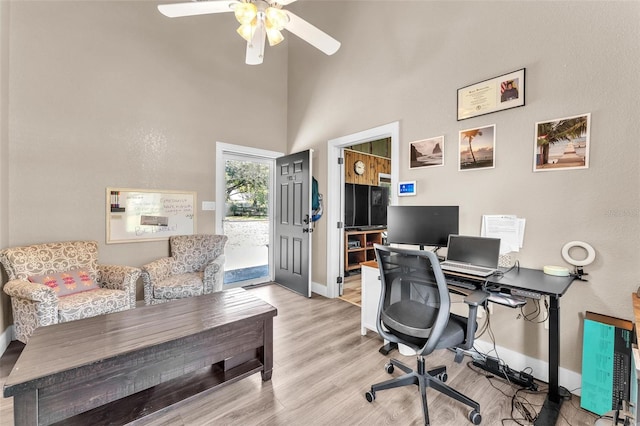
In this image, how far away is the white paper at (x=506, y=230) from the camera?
6.94 ft

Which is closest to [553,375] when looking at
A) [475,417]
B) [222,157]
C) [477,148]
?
[475,417]

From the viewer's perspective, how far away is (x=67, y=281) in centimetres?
247

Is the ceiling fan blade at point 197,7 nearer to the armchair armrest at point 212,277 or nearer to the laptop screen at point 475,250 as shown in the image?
the armchair armrest at point 212,277

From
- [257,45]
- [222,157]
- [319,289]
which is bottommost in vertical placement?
[319,289]

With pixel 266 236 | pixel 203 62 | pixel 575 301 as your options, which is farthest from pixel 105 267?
pixel 575 301

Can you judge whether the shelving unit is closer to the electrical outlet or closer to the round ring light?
the electrical outlet

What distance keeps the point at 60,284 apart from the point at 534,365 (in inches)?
159

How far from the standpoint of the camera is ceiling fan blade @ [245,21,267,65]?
2.07 metres

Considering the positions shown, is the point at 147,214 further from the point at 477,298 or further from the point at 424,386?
the point at 477,298

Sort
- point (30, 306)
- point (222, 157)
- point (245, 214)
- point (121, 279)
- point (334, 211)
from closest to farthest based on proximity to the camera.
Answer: point (30, 306)
point (121, 279)
point (334, 211)
point (222, 157)
point (245, 214)

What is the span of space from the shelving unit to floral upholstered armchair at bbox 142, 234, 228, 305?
2209 millimetres

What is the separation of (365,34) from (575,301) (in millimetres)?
3369

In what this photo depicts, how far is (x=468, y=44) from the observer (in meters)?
2.41

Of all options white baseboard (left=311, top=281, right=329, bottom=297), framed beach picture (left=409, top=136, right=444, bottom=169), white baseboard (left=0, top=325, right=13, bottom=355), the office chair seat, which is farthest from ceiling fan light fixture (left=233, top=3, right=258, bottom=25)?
white baseboard (left=0, top=325, right=13, bottom=355)
